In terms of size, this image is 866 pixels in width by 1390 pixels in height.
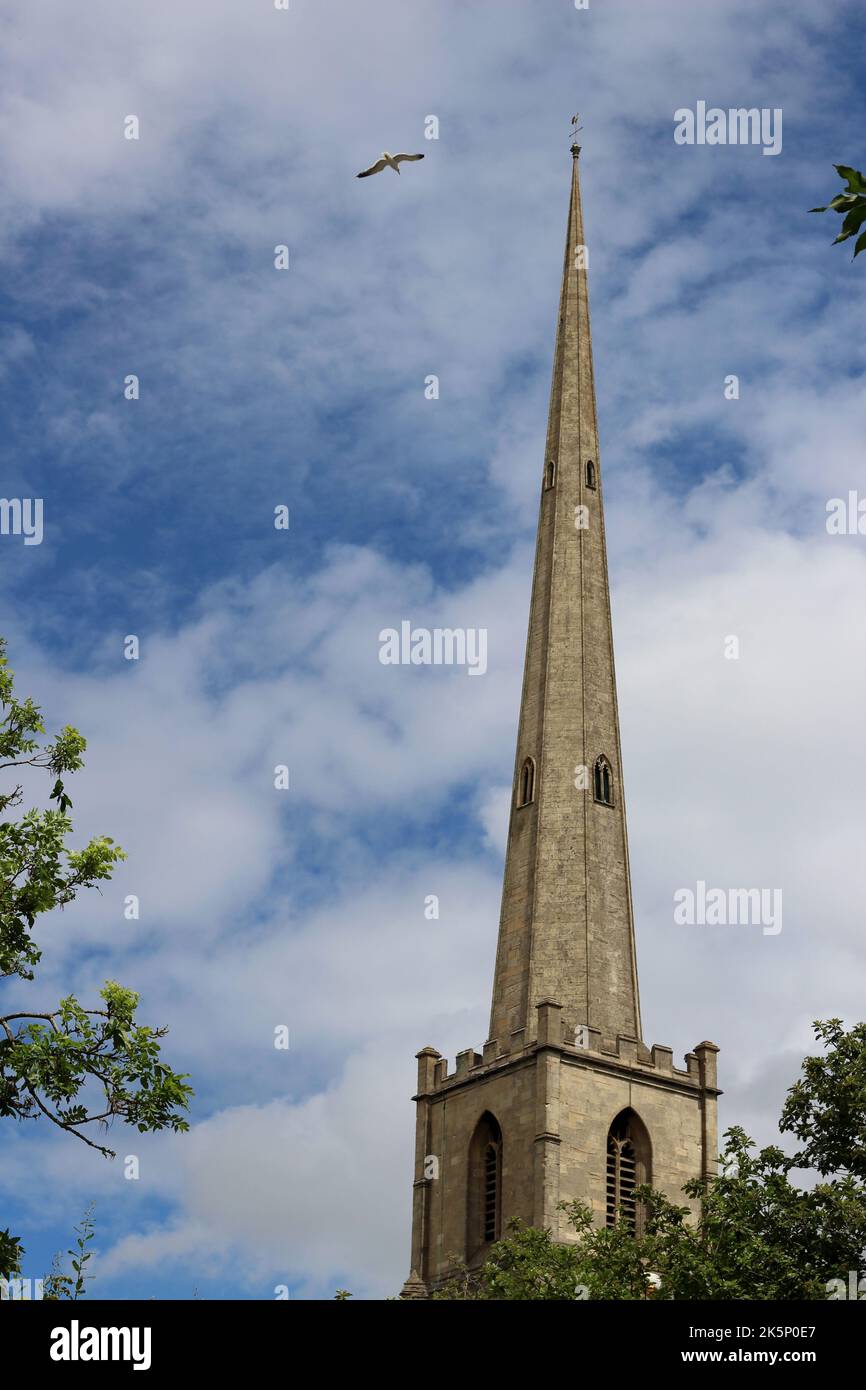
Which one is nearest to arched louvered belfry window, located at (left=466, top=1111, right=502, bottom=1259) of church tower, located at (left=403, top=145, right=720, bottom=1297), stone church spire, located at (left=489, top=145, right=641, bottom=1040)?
church tower, located at (left=403, top=145, right=720, bottom=1297)

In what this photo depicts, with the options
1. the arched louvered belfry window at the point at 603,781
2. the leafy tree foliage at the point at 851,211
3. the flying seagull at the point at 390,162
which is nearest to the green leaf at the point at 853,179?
the leafy tree foliage at the point at 851,211

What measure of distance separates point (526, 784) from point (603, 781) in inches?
109

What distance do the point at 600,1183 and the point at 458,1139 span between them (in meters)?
5.86

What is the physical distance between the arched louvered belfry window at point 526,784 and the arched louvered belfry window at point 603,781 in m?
2.22

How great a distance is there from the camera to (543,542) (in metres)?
76.8

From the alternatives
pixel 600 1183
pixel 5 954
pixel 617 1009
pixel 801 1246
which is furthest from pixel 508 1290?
pixel 5 954

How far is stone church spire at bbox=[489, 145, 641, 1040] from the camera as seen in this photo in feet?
217

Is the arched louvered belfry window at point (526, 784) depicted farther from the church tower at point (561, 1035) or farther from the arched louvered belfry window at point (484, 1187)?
the arched louvered belfry window at point (484, 1187)

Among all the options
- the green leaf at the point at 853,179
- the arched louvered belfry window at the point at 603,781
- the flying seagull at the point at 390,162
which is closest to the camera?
the green leaf at the point at 853,179

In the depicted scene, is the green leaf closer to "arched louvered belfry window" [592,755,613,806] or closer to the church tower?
the church tower

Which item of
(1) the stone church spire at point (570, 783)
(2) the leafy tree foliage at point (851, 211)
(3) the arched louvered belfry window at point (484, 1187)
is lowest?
(3) the arched louvered belfry window at point (484, 1187)

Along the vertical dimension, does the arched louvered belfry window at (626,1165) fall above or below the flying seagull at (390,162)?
below

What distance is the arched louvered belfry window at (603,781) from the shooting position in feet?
231
